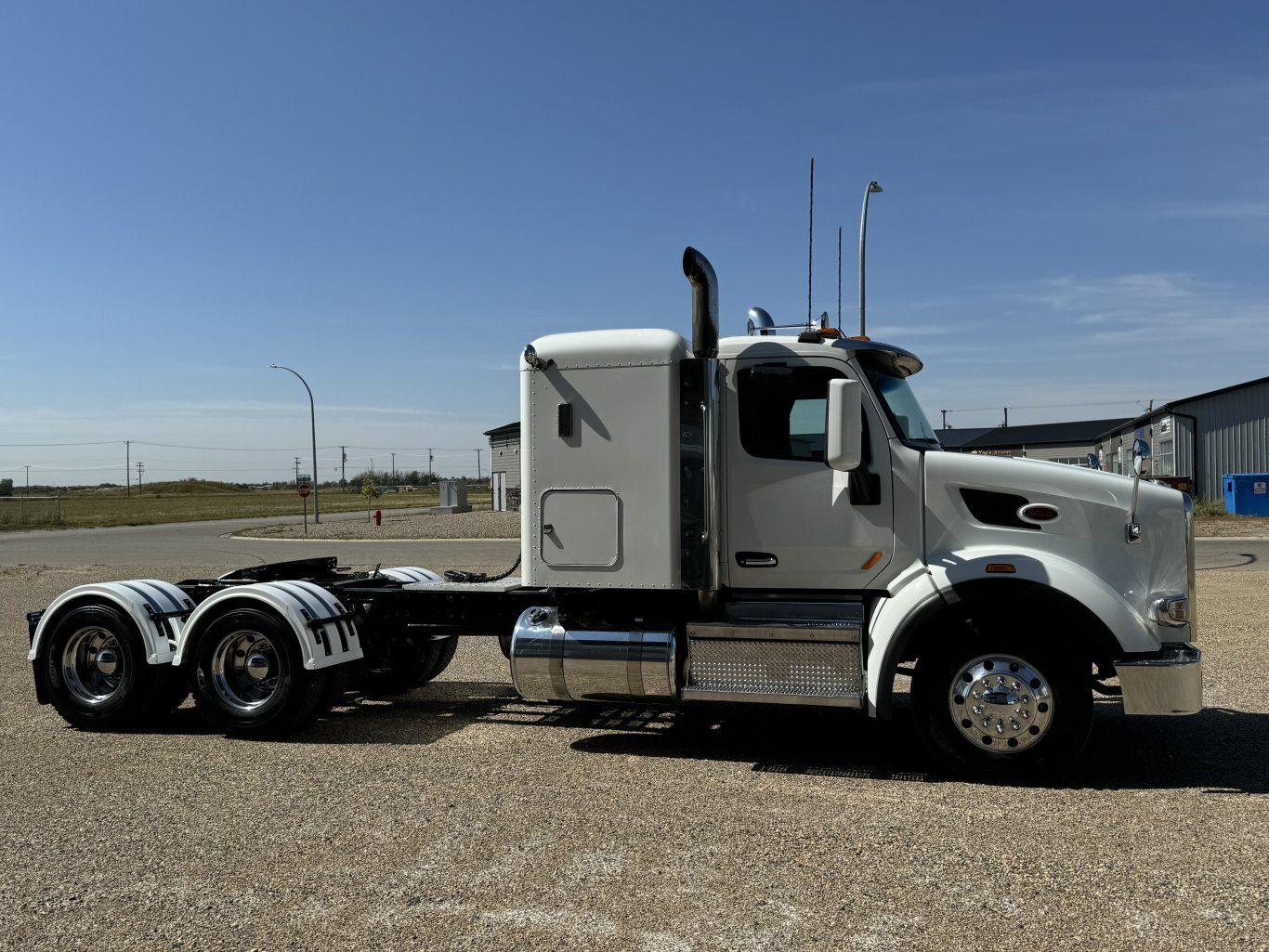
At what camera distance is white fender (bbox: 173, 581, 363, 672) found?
22.2 ft

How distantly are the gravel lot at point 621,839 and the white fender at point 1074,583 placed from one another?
848mm

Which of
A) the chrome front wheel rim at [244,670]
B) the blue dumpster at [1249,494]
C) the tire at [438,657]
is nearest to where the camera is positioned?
the chrome front wheel rim at [244,670]

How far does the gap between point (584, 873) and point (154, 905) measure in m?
1.73

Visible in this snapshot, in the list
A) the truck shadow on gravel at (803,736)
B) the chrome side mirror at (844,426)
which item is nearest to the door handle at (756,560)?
the chrome side mirror at (844,426)

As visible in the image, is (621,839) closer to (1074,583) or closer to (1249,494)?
(1074,583)

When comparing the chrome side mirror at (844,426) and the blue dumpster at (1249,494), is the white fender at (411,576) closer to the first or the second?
the chrome side mirror at (844,426)

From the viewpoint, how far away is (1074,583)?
5.55 metres

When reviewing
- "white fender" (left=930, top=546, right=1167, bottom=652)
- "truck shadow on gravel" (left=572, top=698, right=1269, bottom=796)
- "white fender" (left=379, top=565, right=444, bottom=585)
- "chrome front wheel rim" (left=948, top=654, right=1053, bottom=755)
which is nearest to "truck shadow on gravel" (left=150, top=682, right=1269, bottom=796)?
"truck shadow on gravel" (left=572, top=698, right=1269, bottom=796)


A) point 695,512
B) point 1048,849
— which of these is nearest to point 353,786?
point 695,512

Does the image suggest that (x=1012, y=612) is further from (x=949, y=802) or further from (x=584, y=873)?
(x=584, y=873)

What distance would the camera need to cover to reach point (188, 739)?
6.99 metres

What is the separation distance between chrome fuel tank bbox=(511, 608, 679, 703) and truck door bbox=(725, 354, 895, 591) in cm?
68

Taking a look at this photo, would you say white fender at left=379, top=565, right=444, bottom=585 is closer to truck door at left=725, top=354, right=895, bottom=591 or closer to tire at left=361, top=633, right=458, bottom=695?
tire at left=361, top=633, right=458, bottom=695

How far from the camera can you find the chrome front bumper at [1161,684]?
5.45 metres
